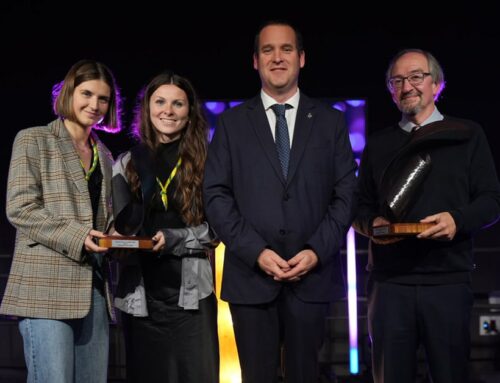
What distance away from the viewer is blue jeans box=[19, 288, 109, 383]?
227 centimetres

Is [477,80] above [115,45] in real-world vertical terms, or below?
below

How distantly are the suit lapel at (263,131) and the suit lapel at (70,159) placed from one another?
0.67 meters

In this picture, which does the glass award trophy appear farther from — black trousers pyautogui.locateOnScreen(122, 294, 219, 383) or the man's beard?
black trousers pyautogui.locateOnScreen(122, 294, 219, 383)

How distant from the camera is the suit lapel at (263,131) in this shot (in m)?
2.36

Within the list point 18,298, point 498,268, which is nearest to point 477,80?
point 498,268

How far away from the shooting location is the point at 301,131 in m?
2.42

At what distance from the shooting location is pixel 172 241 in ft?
8.04

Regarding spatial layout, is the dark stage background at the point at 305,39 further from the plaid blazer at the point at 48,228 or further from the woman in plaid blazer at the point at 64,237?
the plaid blazer at the point at 48,228

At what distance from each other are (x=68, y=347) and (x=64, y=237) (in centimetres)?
39

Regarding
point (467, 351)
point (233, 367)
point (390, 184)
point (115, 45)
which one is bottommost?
point (233, 367)

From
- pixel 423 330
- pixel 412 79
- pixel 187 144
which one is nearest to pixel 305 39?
pixel 412 79

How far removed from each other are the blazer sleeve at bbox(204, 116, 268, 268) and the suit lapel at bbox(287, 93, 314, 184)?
8.8 inches

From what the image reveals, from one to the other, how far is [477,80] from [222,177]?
3705 millimetres

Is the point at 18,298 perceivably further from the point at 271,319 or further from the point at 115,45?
the point at 115,45
